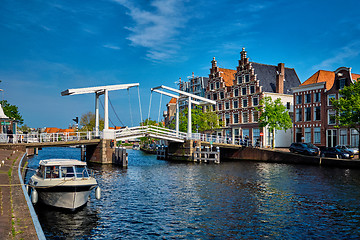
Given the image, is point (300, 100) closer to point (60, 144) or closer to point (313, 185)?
point (313, 185)

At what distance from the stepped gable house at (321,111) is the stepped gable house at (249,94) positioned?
623 centimetres

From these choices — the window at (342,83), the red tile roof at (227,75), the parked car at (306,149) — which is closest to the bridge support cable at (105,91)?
the parked car at (306,149)

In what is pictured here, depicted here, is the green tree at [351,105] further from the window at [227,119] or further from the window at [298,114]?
the window at [227,119]

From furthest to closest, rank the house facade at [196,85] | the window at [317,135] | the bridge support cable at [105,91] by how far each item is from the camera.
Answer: the house facade at [196,85]
the window at [317,135]
the bridge support cable at [105,91]

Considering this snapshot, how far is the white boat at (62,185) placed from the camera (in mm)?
16031

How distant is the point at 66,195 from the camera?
16.0 metres

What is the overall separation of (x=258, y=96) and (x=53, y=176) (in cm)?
4496

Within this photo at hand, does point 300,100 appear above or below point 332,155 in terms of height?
above

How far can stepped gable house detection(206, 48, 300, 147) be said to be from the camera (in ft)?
188

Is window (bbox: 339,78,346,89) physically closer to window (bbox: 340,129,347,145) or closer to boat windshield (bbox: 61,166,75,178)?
window (bbox: 340,129,347,145)

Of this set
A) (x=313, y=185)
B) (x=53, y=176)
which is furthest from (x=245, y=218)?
(x=313, y=185)

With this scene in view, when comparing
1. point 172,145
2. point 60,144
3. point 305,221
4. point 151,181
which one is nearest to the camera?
point 305,221

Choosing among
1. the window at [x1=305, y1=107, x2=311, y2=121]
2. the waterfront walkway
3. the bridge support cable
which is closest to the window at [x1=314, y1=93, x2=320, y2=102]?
the window at [x1=305, y1=107, x2=311, y2=121]

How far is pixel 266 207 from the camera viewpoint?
58.4 feet
